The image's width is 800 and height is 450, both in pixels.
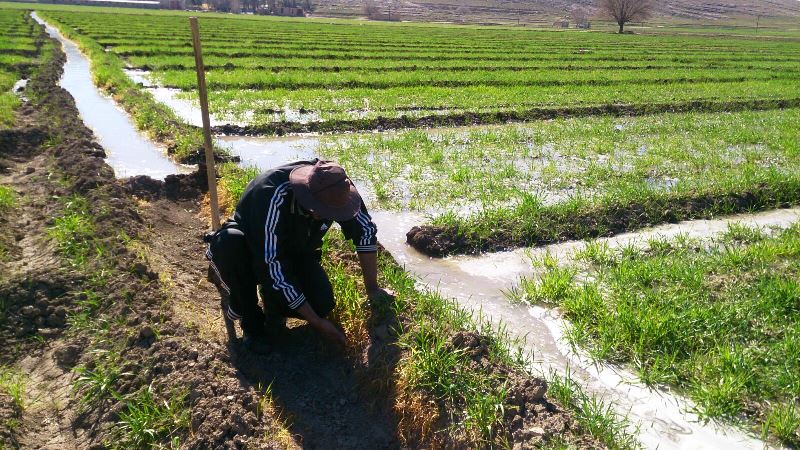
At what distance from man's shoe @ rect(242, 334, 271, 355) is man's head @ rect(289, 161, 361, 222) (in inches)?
46.5

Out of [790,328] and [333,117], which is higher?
[333,117]

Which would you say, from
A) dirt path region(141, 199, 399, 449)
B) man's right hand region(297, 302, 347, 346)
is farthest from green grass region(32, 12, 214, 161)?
man's right hand region(297, 302, 347, 346)

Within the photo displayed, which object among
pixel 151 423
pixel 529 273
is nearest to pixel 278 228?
pixel 151 423

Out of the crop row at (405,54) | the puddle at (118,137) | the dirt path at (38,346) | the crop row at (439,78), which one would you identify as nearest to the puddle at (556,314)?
the dirt path at (38,346)

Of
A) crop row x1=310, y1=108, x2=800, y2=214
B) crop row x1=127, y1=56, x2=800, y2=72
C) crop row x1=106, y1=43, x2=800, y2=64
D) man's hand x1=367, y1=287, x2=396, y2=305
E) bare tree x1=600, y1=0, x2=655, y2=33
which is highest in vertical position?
bare tree x1=600, y1=0, x2=655, y2=33

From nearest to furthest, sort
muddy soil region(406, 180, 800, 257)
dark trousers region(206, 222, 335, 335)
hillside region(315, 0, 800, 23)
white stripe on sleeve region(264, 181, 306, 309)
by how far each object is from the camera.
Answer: white stripe on sleeve region(264, 181, 306, 309), dark trousers region(206, 222, 335, 335), muddy soil region(406, 180, 800, 257), hillside region(315, 0, 800, 23)

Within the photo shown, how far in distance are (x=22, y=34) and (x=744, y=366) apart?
32.6m

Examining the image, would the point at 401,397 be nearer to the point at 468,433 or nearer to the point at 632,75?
the point at 468,433

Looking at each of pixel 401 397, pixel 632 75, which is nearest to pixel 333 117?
pixel 401 397

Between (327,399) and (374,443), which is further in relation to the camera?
(327,399)

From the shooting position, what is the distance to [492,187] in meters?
7.38

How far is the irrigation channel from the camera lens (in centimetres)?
329

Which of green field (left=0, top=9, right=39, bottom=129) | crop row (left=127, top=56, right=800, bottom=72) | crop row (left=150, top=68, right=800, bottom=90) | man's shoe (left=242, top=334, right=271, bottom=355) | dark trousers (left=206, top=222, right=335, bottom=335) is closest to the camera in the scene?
dark trousers (left=206, top=222, right=335, bottom=335)

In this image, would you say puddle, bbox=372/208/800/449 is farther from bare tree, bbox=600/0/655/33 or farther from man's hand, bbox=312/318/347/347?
bare tree, bbox=600/0/655/33
